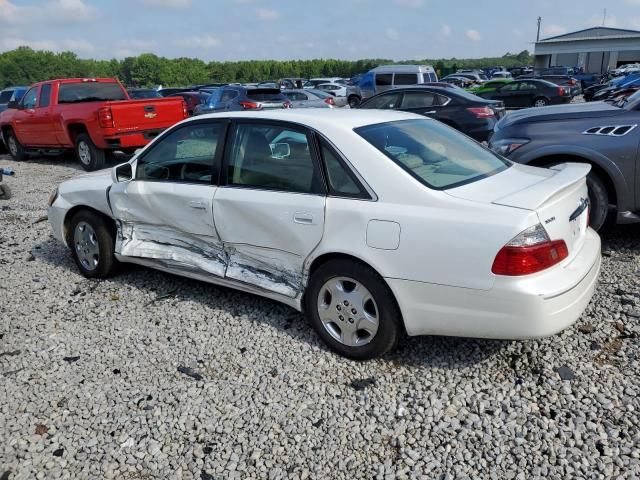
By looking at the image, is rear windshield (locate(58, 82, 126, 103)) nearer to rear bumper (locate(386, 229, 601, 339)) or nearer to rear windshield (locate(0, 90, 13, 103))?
rear windshield (locate(0, 90, 13, 103))

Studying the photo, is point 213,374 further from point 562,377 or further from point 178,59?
point 178,59

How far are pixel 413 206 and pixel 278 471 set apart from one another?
5.11 feet

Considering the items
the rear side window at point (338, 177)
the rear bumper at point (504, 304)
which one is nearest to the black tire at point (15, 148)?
the rear side window at point (338, 177)

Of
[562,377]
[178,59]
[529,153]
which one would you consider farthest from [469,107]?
[178,59]

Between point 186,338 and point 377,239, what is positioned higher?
point 377,239

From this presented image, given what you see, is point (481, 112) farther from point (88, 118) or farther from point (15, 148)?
point (15, 148)

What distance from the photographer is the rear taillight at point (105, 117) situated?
408 inches

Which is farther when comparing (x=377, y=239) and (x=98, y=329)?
(x=98, y=329)

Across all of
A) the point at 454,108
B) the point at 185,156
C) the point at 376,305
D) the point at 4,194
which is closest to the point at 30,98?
the point at 4,194

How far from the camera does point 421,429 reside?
2852 millimetres

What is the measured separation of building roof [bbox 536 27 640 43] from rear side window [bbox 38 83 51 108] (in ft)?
208

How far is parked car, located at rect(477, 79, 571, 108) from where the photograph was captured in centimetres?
2241

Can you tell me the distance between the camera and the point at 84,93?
11781 millimetres

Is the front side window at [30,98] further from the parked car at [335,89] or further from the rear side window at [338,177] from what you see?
the parked car at [335,89]
